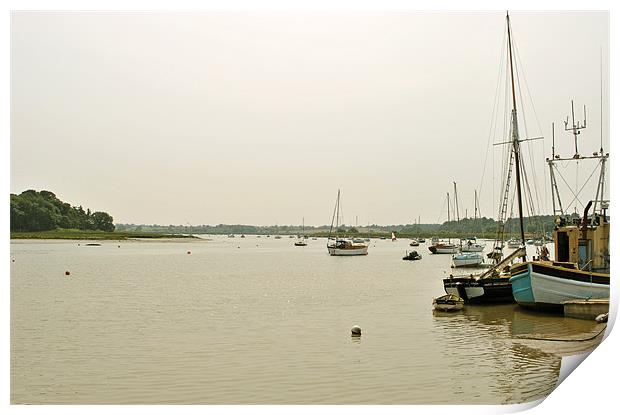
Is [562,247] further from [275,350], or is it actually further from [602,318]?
[275,350]

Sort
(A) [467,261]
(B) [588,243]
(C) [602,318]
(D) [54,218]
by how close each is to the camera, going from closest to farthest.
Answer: (C) [602,318]
(B) [588,243]
(D) [54,218]
(A) [467,261]

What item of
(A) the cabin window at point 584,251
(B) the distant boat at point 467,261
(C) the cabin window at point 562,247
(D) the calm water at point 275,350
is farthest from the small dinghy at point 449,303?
(B) the distant boat at point 467,261

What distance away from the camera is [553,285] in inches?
516

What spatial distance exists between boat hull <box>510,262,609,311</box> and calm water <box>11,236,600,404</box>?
1.19ft

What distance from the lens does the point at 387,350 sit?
1084 centimetres

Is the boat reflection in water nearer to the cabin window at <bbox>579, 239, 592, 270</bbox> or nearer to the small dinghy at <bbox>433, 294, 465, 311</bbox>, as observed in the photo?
the small dinghy at <bbox>433, 294, 465, 311</bbox>

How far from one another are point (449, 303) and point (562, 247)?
9.26 ft

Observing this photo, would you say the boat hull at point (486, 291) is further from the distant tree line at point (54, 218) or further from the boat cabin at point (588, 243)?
the distant tree line at point (54, 218)

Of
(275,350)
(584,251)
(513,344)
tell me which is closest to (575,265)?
(584,251)
